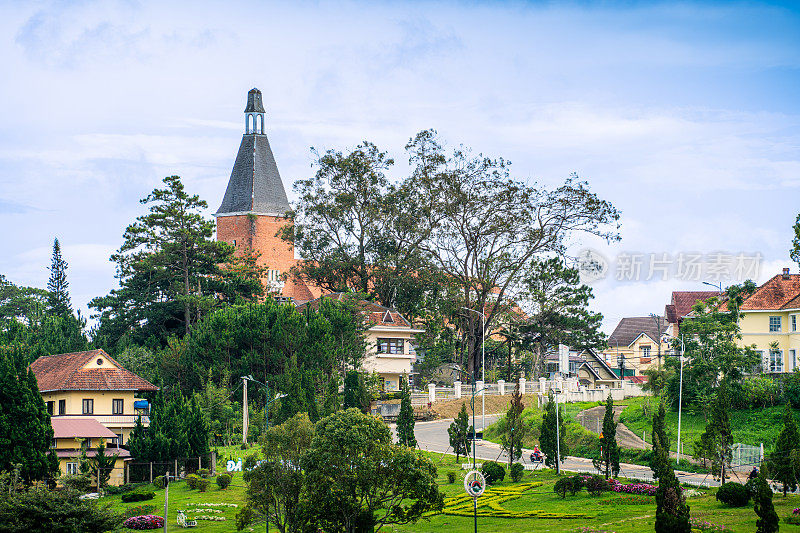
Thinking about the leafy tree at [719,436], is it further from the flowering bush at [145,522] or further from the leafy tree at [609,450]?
the flowering bush at [145,522]

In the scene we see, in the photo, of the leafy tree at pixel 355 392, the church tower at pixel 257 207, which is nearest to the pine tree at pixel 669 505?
the leafy tree at pixel 355 392

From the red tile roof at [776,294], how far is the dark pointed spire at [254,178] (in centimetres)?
5026

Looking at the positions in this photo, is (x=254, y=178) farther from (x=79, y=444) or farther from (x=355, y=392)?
(x=79, y=444)

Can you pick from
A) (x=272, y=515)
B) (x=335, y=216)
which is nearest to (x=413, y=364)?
(x=335, y=216)

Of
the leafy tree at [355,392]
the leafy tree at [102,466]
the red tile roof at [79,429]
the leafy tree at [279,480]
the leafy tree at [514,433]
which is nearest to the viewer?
the leafy tree at [279,480]

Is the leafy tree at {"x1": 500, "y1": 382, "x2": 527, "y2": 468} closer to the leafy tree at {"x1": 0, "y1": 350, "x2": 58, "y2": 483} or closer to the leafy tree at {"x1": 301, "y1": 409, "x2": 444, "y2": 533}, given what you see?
the leafy tree at {"x1": 301, "y1": 409, "x2": 444, "y2": 533}

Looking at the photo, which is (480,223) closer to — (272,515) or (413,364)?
(413,364)

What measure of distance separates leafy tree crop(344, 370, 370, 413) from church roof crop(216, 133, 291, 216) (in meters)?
34.8

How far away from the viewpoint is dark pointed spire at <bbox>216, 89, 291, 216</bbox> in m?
99.7

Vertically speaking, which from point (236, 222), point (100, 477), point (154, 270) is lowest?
point (100, 477)

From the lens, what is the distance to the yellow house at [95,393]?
60281mm

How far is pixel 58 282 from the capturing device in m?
104

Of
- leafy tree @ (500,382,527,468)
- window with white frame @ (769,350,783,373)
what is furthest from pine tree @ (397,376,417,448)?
window with white frame @ (769,350,783,373)

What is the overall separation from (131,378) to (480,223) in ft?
103
